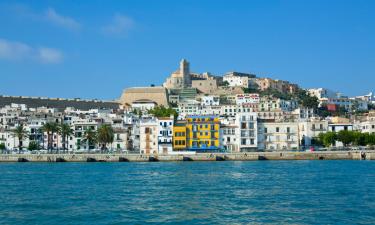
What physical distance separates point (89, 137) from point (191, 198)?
199 ft

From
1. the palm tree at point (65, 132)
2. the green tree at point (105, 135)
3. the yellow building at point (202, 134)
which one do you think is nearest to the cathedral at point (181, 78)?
the palm tree at point (65, 132)

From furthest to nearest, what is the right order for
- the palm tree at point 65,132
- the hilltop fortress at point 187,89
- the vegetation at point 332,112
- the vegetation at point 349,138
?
1. the hilltop fortress at point 187,89
2. the vegetation at point 332,112
3. the palm tree at point 65,132
4. the vegetation at point 349,138

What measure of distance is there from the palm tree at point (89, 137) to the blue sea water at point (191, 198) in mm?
39741

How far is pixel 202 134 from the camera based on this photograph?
301 ft

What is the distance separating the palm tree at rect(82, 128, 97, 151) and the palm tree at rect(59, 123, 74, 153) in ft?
8.25

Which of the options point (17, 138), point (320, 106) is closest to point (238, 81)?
point (320, 106)

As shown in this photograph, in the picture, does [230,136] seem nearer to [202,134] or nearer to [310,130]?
[202,134]

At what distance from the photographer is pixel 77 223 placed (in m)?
29.9

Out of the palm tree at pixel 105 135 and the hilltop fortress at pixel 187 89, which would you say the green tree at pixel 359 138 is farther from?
the hilltop fortress at pixel 187 89

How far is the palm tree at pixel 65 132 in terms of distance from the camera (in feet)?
320

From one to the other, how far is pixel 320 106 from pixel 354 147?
8049cm

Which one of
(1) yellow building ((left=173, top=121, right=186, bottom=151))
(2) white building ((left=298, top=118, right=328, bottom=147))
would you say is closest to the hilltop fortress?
(2) white building ((left=298, top=118, right=328, bottom=147))

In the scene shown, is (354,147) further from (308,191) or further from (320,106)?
(320,106)

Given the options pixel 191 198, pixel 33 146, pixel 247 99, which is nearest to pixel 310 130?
pixel 33 146
